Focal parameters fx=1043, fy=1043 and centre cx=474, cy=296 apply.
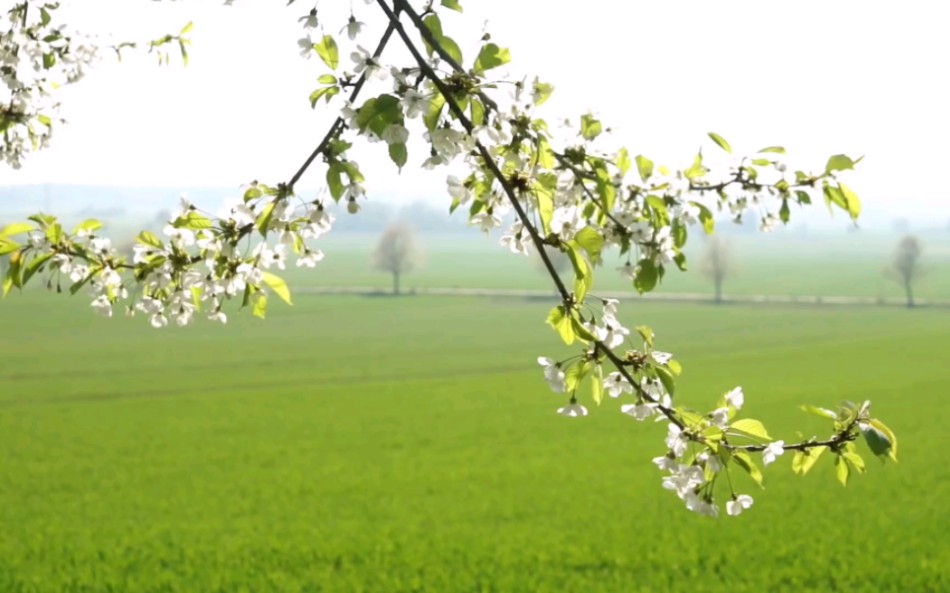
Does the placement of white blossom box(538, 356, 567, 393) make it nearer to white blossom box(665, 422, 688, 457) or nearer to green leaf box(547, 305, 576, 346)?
green leaf box(547, 305, 576, 346)

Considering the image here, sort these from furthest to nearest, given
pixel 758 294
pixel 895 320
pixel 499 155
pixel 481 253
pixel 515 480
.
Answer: pixel 481 253 < pixel 758 294 < pixel 895 320 < pixel 515 480 < pixel 499 155

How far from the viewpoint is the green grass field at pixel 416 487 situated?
10.5 m

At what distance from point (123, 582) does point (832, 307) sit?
6391 cm

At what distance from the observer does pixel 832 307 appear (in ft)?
224

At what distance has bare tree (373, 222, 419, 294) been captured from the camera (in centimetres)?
9081

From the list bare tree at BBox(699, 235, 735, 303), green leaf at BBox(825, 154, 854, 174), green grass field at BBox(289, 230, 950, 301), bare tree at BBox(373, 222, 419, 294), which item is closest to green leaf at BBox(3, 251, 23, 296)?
green leaf at BBox(825, 154, 854, 174)

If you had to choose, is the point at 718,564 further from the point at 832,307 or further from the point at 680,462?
the point at 832,307

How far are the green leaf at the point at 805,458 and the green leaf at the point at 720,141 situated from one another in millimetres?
1035

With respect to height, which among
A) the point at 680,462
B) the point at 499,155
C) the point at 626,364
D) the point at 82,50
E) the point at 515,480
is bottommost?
the point at 515,480

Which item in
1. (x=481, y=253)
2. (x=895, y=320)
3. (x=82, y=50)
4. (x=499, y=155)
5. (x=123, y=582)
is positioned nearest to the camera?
(x=499, y=155)

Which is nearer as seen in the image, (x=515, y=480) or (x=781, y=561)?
(x=781, y=561)

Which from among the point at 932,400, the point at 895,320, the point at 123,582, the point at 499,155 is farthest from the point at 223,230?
the point at 895,320

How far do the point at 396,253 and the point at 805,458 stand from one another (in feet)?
291

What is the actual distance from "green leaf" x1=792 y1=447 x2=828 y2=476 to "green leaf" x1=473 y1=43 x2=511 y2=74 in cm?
132
